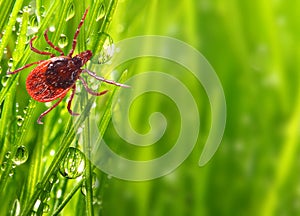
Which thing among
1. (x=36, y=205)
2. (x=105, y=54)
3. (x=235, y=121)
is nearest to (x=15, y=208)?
(x=36, y=205)

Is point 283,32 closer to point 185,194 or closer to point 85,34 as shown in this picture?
point 185,194

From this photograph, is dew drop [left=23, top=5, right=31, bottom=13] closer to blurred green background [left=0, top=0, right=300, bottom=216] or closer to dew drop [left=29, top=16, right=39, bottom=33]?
dew drop [left=29, top=16, right=39, bottom=33]

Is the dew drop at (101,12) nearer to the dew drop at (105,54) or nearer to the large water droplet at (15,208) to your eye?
the dew drop at (105,54)

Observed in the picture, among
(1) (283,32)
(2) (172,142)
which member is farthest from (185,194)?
(1) (283,32)

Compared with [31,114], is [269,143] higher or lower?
higher

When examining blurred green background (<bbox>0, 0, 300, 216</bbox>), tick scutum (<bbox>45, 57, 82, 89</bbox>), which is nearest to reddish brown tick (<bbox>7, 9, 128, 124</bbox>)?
tick scutum (<bbox>45, 57, 82, 89</bbox>)

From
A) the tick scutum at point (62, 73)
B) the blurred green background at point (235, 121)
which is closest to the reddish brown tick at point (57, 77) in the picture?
the tick scutum at point (62, 73)
